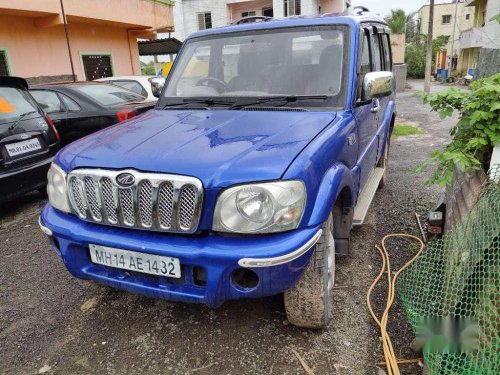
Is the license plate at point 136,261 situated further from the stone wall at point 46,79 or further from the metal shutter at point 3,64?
the metal shutter at point 3,64

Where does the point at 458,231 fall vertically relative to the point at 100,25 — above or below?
below

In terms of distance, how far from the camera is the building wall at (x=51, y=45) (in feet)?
32.6

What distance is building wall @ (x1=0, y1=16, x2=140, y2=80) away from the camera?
995 cm

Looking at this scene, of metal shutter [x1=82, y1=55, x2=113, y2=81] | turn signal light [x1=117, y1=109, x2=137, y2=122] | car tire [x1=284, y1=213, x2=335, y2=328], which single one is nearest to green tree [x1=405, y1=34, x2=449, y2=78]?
metal shutter [x1=82, y1=55, x2=113, y2=81]

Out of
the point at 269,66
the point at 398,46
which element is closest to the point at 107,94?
the point at 269,66

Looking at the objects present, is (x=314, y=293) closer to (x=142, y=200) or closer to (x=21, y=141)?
(x=142, y=200)

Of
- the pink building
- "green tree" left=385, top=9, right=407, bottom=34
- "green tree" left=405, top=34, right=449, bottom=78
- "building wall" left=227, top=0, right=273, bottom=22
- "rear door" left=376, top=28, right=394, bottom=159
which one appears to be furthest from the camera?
"green tree" left=385, top=9, right=407, bottom=34

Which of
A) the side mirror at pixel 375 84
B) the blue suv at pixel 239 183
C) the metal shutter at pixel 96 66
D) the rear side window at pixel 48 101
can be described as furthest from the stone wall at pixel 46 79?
the side mirror at pixel 375 84

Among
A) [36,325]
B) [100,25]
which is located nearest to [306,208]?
[36,325]

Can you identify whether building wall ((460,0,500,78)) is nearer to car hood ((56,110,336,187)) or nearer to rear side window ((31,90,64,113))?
rear side window ((31,90,64,113))

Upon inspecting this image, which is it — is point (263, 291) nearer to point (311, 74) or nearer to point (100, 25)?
point (311, 74)

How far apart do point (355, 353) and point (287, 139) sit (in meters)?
1.27

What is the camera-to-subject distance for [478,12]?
2583 cm

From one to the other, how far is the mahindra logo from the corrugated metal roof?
14.5m
